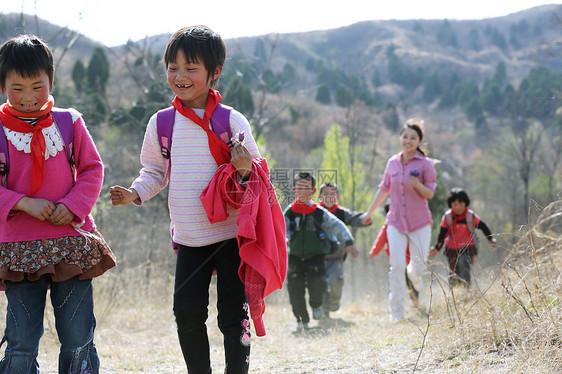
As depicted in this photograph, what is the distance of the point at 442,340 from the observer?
131 inches

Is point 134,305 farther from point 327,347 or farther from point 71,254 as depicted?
point 71,254

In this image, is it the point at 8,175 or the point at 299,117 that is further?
the point at 299,117

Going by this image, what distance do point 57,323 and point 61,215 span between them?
0.47 m

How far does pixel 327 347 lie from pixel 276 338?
1173 mm

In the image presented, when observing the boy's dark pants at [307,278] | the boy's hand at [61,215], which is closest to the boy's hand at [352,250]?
the boy's dark pants at [307,278]

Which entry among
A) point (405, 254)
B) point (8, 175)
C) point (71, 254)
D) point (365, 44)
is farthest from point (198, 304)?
point (365, 44)

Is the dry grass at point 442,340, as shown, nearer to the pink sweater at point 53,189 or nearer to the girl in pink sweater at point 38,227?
the girl in pink sweater at point 38,227

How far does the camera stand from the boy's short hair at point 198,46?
2.63 meters

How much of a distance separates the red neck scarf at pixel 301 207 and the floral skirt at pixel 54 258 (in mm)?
3179

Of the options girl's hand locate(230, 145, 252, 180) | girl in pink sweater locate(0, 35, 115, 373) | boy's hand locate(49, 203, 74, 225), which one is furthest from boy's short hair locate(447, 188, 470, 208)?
boy's hand locate(49, 203, 74, 225)

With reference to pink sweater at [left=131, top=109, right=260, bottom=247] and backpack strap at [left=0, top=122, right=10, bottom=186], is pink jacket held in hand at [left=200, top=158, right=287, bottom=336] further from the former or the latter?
backpack strap at [left=0, top=122, right=10, bottom=186]

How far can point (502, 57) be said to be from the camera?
96562 mm

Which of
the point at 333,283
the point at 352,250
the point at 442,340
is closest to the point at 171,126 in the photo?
the point at 442,340

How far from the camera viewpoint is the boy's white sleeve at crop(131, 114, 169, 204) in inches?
107
